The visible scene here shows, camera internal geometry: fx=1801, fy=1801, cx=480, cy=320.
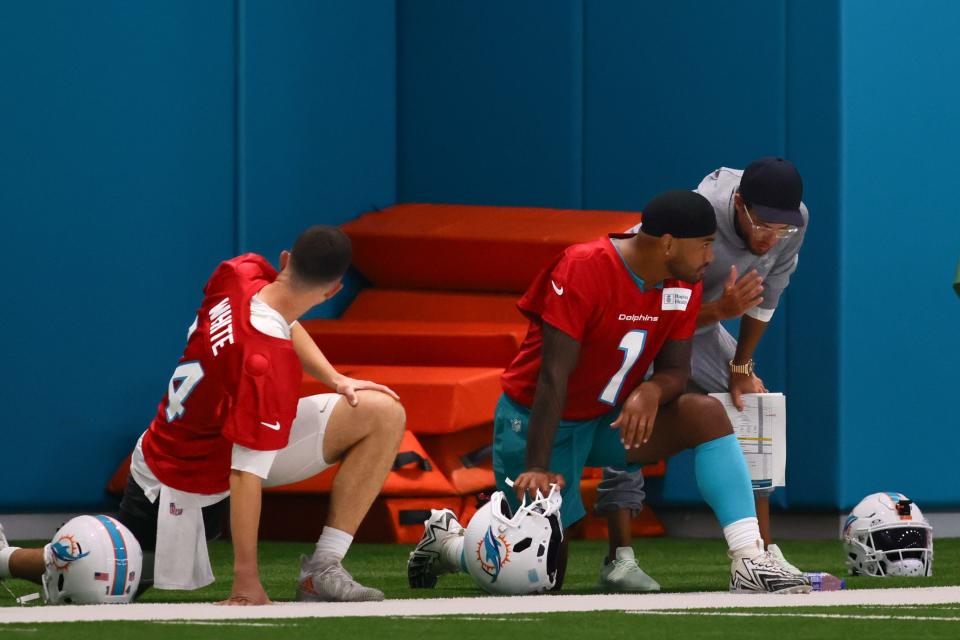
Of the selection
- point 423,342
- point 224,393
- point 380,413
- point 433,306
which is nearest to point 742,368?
point 380,413

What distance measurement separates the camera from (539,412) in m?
4.52

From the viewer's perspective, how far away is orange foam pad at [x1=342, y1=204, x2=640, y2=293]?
7.76 m

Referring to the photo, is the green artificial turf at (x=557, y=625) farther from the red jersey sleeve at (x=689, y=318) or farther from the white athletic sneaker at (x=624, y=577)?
the red jersey sleeve at (x=689, y=318)

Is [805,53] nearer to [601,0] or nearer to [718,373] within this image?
[601,0]

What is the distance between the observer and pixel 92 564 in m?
4.14

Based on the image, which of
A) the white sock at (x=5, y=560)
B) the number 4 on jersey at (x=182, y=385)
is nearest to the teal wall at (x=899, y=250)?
the number 4 on jersey at (x=182, y=385)

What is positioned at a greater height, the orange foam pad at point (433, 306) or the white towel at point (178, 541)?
the orange foam pad at point (433, 306)

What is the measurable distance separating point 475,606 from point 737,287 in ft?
4.54

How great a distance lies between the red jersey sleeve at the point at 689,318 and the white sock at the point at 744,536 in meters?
0.55

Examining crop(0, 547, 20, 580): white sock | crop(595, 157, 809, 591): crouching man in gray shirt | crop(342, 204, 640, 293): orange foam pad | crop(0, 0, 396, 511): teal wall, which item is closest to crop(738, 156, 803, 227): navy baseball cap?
crop(595, 157, 809, 591): crouching man in gray shirt

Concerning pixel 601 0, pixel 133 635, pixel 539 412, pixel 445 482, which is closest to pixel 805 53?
pixel 601 0

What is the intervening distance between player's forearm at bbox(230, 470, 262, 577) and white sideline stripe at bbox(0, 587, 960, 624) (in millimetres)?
106

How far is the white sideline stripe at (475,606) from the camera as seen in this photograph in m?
3.77

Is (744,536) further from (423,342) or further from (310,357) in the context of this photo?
(423,342)
